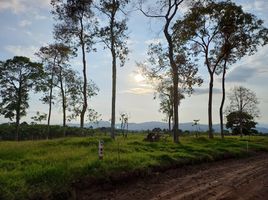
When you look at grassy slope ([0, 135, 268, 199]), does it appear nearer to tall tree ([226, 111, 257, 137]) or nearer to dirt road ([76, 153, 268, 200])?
dirt road ([76, 153, 268, 200])

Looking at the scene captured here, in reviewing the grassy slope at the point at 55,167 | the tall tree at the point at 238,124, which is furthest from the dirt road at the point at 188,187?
the tall tree at the point at 238,124

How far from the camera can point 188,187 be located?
13.9 metres

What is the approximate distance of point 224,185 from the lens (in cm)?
1440

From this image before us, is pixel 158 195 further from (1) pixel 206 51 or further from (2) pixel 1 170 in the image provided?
(1) pixel 206 51

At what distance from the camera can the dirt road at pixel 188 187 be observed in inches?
489

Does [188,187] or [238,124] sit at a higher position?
[238,124]

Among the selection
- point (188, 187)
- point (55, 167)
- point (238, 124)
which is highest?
point (238, 124)

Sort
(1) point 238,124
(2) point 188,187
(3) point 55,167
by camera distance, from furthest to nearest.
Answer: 1. (1) point 238,124
2. (3) point 55,167
3. (2) point 188,187

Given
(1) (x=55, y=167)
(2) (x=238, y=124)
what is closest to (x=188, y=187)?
(1) (x=55, y=167)

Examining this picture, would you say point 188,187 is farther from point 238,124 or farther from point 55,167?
point 238,124

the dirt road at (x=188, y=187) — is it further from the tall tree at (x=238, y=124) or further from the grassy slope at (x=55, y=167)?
the tall tree at (x=238, y=124)

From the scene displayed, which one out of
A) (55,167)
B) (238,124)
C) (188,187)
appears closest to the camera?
(188,187)

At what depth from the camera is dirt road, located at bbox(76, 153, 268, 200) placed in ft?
40.8

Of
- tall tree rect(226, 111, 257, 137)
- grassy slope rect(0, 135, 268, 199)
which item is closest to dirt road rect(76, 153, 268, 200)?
grassy slope rect(0, 135, 268, 199)
